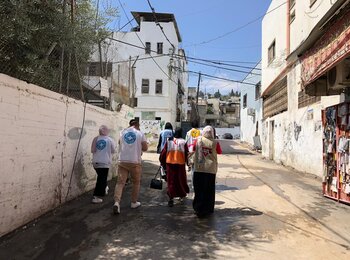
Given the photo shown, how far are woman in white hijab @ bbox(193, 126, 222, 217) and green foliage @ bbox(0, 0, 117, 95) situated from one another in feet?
10.1

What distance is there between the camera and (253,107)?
34812mm

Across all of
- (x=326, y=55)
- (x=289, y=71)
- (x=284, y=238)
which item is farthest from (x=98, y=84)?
(x=289, y=71)

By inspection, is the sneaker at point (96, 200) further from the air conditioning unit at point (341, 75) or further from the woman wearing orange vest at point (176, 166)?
the air conditioning unit at point (341, 75)

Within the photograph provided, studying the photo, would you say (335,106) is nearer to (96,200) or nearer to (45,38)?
(96,200)

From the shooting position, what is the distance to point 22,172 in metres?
6.08

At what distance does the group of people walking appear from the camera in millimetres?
7457

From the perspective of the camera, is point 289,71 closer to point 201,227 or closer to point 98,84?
point 98,84

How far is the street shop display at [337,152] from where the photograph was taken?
8.13 m

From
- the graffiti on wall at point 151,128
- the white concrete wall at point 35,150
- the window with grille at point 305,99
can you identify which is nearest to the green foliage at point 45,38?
the white concrete wall at point 35,150

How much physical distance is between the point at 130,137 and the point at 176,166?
1.18 metres

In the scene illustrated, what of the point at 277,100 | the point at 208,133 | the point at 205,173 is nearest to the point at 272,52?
the point at 277,100

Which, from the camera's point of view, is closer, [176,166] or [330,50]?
[330,50]

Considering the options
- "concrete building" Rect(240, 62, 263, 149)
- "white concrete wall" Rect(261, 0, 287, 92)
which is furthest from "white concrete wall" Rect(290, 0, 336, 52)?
"concrete building" Rect(240, 62, 263, 149)

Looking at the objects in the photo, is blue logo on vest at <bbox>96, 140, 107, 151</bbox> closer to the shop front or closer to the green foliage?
the green foliage
